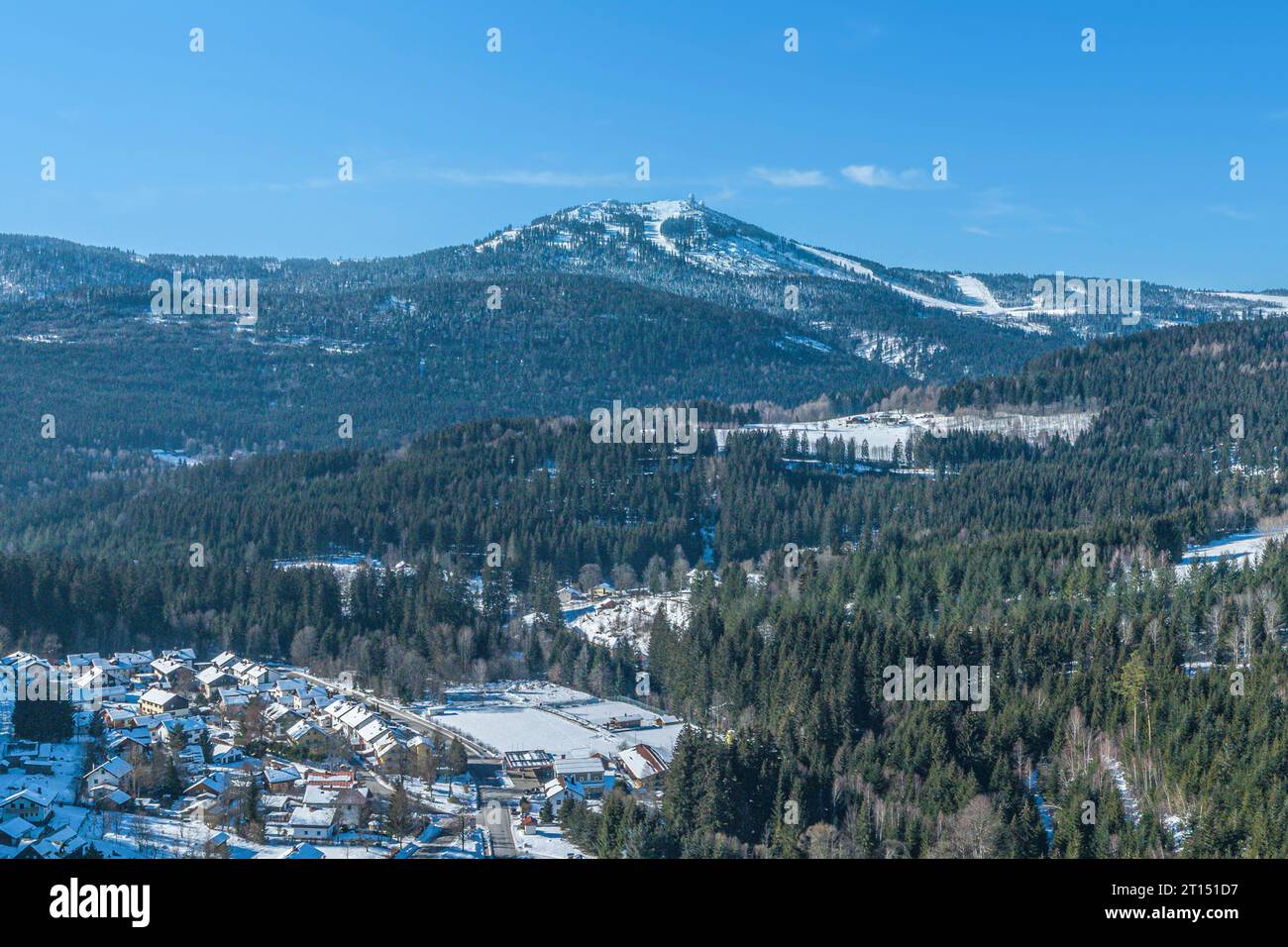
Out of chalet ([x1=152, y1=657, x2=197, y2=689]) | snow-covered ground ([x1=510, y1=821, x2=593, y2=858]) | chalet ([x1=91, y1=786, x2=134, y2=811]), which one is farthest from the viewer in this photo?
chalet ([x1=152, y1=657, x2=197, y2=689])

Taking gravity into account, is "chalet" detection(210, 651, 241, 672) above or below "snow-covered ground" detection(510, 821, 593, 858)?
above

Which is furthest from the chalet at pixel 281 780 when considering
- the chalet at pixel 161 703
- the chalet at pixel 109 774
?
the chalet at pixel 161 703

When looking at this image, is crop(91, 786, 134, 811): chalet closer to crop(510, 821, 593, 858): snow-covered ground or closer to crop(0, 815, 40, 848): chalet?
crop(0, 815, 40, 848): chalet

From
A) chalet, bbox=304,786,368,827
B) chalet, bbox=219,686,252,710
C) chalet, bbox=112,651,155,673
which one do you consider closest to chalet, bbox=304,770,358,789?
chalet, bbox=304,786,368,827

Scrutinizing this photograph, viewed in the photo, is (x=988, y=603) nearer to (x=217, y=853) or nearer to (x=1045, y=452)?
(x=217, y=853)
